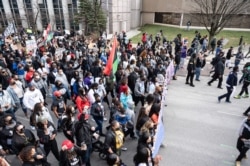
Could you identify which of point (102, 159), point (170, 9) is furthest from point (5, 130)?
point (170, 9)

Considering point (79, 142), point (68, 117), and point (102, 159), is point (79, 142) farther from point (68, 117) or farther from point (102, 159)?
point (102, 159)

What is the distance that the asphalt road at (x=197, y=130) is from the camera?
5914mm

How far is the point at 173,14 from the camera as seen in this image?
32469mm

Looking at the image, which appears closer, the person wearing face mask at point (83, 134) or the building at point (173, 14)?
the person wearing face mask at point (83, 134)

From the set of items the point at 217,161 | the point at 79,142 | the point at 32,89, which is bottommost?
the point at 217,161

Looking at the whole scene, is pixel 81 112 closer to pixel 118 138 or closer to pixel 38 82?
pixel 118 138

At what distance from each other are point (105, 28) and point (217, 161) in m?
22.6

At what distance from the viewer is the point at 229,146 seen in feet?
21.1

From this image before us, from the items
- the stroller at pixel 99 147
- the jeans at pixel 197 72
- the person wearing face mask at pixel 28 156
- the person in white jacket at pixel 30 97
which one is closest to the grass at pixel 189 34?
the jeans at pixel 197 72

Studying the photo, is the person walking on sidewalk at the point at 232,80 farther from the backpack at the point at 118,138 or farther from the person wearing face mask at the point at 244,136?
the backpack at the point at 118,138

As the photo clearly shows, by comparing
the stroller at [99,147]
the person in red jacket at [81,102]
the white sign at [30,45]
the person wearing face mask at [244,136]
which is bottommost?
the stroller at [99,147]

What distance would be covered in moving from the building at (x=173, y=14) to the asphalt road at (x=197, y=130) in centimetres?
2247

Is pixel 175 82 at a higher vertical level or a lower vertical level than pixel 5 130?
lower

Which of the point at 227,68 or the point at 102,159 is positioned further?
the point at 227,68
